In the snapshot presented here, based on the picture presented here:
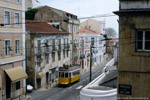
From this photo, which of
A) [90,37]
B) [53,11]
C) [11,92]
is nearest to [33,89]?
[11,92]

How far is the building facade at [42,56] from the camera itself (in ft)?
103

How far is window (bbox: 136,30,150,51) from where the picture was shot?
11679 mm

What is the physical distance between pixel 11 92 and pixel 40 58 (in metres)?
8.08

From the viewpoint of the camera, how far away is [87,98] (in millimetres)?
13719

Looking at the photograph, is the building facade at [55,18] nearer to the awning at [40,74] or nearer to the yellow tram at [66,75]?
the yellow tram at [66,75]

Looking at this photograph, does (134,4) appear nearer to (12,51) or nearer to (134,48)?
(134,48)

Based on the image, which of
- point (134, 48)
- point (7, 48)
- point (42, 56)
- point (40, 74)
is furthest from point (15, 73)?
point (134, 48)

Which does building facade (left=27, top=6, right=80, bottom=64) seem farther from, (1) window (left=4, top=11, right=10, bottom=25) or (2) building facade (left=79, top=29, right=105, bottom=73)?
(1) window (left=4, top=11, right=10, bottom=25)

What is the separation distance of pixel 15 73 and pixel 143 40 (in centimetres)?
1717

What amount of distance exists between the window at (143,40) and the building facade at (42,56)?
637 inches

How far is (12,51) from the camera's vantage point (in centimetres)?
2594

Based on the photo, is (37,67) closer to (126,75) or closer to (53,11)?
(53,11)

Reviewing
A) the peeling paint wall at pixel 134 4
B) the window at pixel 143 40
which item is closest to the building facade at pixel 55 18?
the peeling paint wall at pixel 134 4

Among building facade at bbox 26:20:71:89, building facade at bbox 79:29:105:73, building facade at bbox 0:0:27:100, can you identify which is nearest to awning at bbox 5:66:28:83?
building facade at bbox 0:0:27:100
